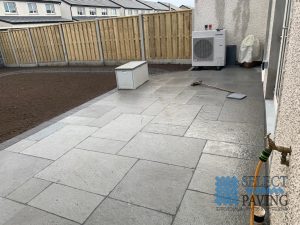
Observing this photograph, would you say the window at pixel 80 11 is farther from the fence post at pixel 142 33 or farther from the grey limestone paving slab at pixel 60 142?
the grey limestone paving slab at pixel 60 142

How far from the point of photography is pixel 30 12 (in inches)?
919

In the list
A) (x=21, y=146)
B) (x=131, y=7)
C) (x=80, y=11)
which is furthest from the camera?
(x=131, y=7)

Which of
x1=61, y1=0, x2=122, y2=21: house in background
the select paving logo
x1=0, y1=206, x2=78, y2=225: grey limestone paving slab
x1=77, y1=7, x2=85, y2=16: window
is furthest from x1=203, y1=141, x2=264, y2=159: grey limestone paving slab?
Answer: x1=77, y1=7, x2=85, y2=16: window

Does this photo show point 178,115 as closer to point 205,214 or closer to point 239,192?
point 239,192

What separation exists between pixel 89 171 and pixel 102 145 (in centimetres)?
59

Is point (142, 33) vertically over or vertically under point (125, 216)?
over

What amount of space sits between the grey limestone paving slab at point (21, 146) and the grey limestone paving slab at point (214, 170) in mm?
2391

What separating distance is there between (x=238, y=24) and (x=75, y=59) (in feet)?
22.5

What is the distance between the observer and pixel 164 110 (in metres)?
4.21

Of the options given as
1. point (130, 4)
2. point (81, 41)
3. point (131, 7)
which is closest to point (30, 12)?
point (131, 7)

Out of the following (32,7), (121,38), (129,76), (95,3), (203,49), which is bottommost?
(129,76)

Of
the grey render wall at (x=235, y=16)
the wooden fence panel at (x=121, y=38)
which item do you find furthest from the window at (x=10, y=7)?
the grey render wall at (x=235, y=16)

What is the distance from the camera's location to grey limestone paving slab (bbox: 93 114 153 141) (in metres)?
3.36

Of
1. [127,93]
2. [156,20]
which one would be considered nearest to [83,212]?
[127,93]
